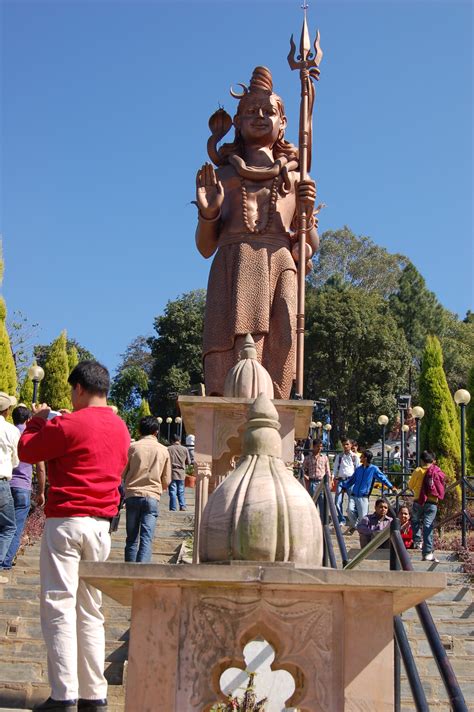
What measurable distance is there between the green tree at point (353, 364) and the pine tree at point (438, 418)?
46.3 feet

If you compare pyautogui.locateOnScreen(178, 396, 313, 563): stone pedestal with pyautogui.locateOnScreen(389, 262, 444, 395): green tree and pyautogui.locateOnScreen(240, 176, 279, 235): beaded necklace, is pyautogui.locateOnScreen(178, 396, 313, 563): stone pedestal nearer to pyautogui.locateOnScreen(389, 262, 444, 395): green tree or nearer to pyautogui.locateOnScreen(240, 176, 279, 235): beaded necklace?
pyautogui.locateOnScreen(240, 176, 279, 235): beaded necklace

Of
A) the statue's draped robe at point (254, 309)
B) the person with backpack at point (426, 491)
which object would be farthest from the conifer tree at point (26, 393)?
the statue's draped robe at point (254, 309)

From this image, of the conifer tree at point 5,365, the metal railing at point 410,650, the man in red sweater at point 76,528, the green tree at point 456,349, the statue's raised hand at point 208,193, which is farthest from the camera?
the green tree at point 456,349

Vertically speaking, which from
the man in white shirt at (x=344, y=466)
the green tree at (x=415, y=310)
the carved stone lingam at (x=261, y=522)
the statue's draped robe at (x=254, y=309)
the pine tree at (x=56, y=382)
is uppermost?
the green tree at (x=415, y=310)

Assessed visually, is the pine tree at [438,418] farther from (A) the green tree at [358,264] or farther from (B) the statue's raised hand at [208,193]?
(A) the green tree at [358,264]

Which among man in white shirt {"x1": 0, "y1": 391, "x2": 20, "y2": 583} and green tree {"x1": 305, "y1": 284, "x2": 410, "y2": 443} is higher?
green tree {"x1": 305, "y1": 284, "x2": 410, "y2": 443}

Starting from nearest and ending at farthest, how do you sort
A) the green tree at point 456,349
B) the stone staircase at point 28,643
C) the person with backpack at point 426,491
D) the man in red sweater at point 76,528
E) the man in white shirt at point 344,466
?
the man in red sweater at point 76,528, the stone staircase at point 28,643, the person with backpack at point 426,491, the man in white shirt at point 344,466, the green tree at point 456,349

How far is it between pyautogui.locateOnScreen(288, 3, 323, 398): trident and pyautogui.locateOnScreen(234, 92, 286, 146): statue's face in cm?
36

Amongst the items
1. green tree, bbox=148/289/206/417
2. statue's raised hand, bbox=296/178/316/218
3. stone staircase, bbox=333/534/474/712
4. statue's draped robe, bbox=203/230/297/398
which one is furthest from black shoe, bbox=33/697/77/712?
green tree, bbox=148/289/206/417

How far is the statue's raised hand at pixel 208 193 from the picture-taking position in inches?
382

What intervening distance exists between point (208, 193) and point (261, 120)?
3.68 feet

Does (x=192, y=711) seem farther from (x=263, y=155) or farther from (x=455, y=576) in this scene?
(x=455, y=576)

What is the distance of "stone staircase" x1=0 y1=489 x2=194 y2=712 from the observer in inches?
236

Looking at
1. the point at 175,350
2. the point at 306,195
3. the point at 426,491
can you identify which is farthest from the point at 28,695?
the point at 175,350
